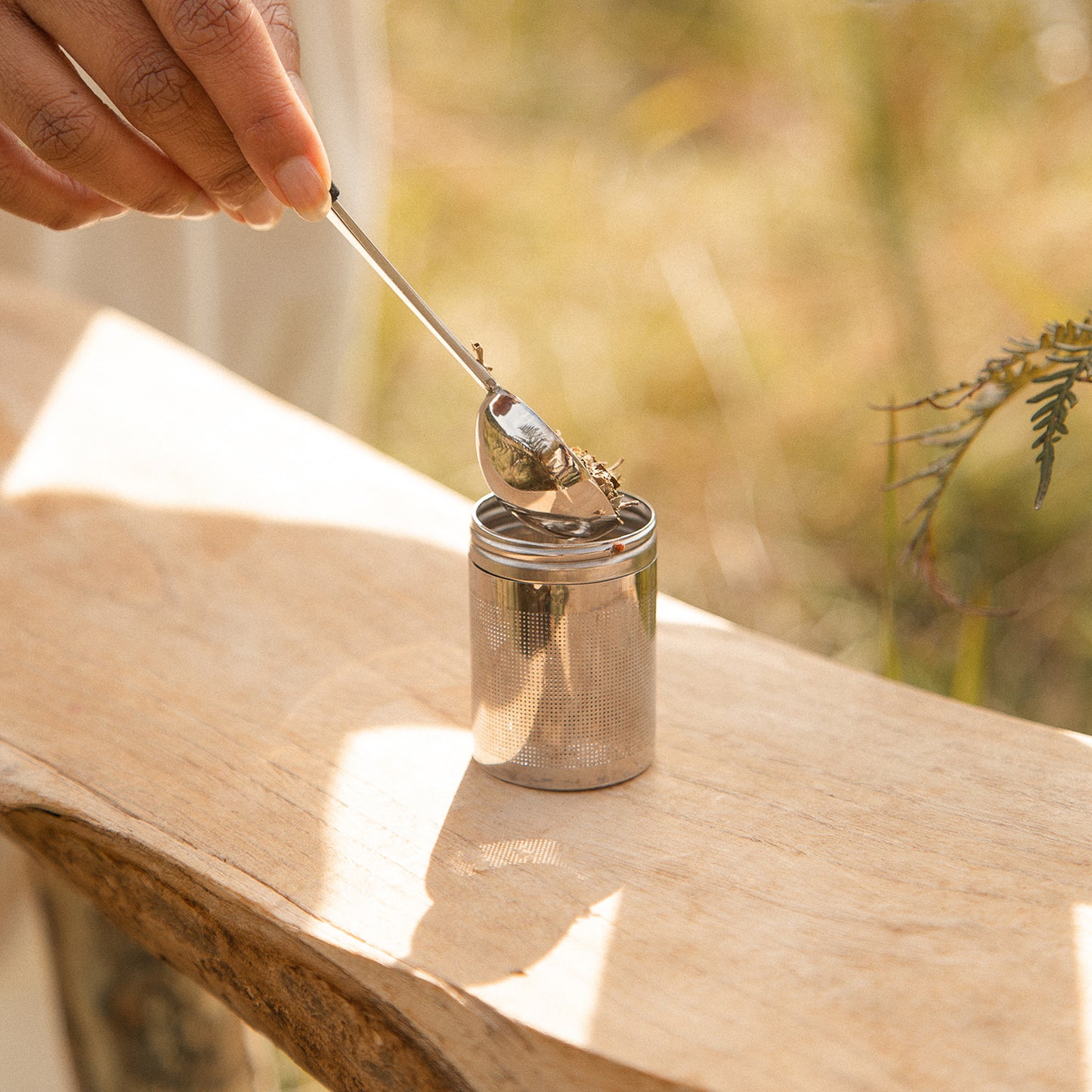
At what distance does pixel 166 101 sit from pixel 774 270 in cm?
217

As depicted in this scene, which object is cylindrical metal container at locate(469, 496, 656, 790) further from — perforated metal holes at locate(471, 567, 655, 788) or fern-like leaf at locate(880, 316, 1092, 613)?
fern-like leaf at locate(880, 316, 1092, 613)

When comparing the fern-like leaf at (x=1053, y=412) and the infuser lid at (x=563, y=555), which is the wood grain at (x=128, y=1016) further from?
the fern-like leaf at (x=1053, y=412)

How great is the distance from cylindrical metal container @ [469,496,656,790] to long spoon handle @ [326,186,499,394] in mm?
91

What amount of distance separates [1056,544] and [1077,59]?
1.09 metres

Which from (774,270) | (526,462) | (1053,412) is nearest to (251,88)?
(526,462)

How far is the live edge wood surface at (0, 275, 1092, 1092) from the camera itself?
54 centimetres

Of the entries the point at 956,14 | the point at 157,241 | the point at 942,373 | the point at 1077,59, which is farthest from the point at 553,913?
the point at 1077,59

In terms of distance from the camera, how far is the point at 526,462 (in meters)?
0.72

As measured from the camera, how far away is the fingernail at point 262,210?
0.82 metres

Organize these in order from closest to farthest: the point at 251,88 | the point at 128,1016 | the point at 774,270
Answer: the point at 251,88 < the point at 128,1016 < the point at 774,270

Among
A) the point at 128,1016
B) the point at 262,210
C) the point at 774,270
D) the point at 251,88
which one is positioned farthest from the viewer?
the point at 774,270

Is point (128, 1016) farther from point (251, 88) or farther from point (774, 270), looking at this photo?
point (774, 270)

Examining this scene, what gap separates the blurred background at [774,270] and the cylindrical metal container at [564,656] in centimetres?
90

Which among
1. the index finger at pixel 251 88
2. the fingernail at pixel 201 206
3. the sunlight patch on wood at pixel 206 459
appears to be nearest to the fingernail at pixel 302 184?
the index finger at pixel 251 88
